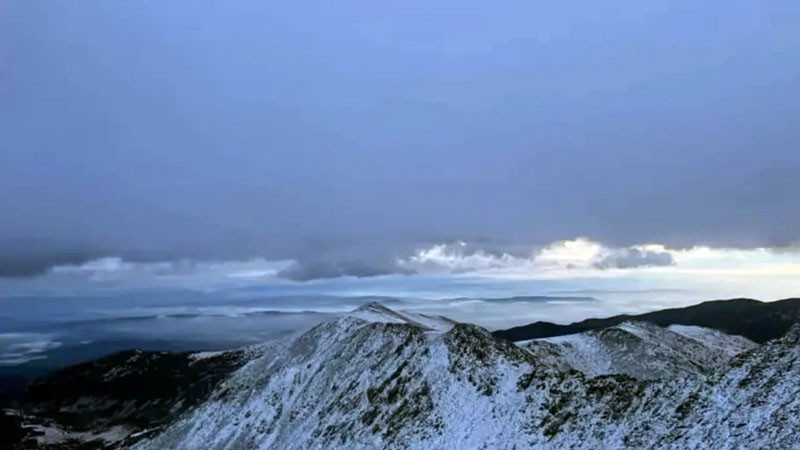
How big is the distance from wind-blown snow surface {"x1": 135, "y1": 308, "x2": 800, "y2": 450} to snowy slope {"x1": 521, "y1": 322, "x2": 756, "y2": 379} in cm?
214

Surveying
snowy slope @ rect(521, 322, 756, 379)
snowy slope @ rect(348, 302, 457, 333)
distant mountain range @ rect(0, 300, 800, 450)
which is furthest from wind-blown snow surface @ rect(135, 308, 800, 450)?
snowy slope @ rect(521, 322, 756, 379)

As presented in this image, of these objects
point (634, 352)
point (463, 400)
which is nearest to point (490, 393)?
point (463, 400)

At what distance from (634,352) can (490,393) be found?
124ft

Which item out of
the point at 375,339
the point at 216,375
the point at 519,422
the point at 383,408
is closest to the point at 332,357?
the point at 375,339

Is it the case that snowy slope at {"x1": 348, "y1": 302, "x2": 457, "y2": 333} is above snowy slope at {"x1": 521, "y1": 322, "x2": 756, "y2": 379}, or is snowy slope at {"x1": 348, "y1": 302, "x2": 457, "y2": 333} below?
above

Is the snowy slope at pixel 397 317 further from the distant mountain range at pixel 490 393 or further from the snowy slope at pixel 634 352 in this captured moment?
the snowy slope at pixel 634 352

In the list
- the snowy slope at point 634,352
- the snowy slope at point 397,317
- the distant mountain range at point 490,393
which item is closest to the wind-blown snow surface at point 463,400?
the distant mountain range at point 490,393

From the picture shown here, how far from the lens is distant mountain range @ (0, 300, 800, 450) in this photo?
43.5m

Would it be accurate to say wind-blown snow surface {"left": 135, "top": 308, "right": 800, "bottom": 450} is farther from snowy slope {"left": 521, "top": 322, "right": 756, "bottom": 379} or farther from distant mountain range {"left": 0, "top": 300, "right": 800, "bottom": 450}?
snowy slope {"left": 521, "top": 322, "right": 756, "bottom": 379}

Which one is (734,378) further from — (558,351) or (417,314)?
(417,314)

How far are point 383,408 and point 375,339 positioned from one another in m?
17.1

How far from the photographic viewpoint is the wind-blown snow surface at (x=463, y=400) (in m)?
42.7

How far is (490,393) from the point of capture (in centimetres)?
6141

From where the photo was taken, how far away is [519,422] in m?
55.6
